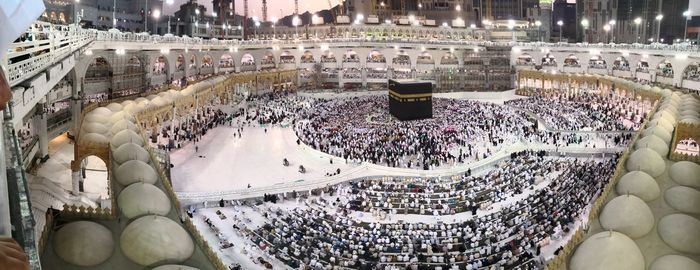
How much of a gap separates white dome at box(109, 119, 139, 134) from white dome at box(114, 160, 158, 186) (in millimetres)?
4748

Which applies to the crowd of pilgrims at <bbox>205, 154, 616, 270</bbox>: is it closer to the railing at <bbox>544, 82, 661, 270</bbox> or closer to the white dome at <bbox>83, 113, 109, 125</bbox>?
the railing at <bbox>544, 82, 661, 270</bbox>

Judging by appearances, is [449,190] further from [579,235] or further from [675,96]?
[675,96]

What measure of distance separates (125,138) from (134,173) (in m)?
3.47

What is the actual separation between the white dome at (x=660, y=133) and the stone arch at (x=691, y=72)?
74.8 feet

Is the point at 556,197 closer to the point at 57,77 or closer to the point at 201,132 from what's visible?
the point at 57,77

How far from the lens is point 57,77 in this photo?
13.4 metres

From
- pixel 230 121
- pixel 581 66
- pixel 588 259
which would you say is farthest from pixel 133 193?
pixel 581 66

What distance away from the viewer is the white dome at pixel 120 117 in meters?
17.6

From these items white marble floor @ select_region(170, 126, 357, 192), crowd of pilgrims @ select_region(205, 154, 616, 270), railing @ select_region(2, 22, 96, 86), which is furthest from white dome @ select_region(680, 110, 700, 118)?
railing @ select_region(2, 22, 96, 86)

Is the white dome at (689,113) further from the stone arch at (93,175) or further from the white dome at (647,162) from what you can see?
the stone arch at (93,175)

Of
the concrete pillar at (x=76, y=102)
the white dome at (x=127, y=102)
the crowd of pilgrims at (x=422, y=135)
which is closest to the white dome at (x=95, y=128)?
the white dome at (x=127, y=102)

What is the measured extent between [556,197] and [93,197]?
1449 cm

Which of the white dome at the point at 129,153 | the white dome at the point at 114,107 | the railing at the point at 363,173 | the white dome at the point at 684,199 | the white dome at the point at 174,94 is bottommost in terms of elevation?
the railing at the point at 363,173

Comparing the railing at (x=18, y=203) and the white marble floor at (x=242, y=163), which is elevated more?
the railing at (x=18, y=203)
